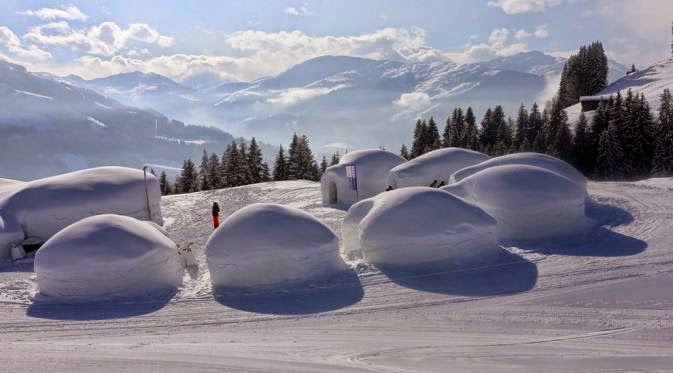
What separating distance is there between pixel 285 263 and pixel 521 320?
5.96 m

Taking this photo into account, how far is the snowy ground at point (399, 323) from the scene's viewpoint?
8773 millimetres

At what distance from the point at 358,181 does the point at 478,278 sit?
1474 cm

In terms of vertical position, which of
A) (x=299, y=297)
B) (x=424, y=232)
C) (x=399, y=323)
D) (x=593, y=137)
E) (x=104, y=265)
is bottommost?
(x=399, y=323)

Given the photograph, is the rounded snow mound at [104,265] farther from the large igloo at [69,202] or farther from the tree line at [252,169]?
the tree line at [252,169]

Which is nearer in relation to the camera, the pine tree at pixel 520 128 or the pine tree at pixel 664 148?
the pine tree at pixel 664 148

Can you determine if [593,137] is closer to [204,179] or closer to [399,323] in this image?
[204,179]

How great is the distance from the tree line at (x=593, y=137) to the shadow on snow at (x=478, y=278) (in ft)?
93.9

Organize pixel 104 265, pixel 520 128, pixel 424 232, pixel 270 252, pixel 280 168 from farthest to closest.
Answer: pixel 520 128
pixel 280 168
pixel 424 232
pixel 270 252
pixel 104 265

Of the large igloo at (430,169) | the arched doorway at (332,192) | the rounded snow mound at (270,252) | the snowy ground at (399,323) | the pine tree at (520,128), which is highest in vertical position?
the pine tree at (520,128)

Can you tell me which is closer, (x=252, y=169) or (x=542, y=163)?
(x=542, y=163)

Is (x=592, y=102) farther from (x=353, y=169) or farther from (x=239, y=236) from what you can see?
(x=239, y=236)

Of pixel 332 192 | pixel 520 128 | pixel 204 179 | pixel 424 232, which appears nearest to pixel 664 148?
pixel 520 128

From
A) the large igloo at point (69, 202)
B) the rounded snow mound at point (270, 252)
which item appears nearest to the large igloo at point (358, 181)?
the large igloo at point (69, 202)

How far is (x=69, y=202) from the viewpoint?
2142 centimetres
